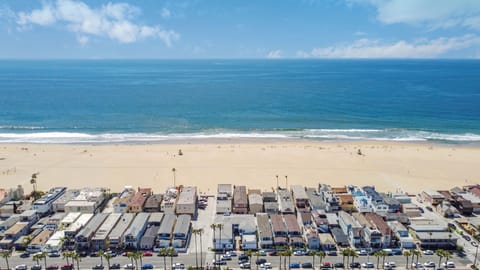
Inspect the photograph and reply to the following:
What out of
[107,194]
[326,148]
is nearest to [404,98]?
[326,148]

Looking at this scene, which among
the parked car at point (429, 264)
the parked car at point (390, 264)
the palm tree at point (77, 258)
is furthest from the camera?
the parked car at point (429, 264)

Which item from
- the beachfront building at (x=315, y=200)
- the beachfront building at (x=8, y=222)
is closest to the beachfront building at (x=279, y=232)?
the beachfront building at (x=315, y=200)

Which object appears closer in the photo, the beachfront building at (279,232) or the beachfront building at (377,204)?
the beachfront building at (279,232)

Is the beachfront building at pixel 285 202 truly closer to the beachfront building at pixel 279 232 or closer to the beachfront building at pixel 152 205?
the beachfront building at pixel 279 232

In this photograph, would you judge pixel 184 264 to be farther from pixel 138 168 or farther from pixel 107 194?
pixel 138 168

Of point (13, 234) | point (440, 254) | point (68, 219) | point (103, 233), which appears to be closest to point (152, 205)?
point (103, 233)

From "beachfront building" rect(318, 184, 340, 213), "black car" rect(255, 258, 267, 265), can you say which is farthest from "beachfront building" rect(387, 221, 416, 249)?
"black car" rect(255, 258, 267, 265)

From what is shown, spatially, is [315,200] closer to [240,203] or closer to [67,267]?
[240,203]
